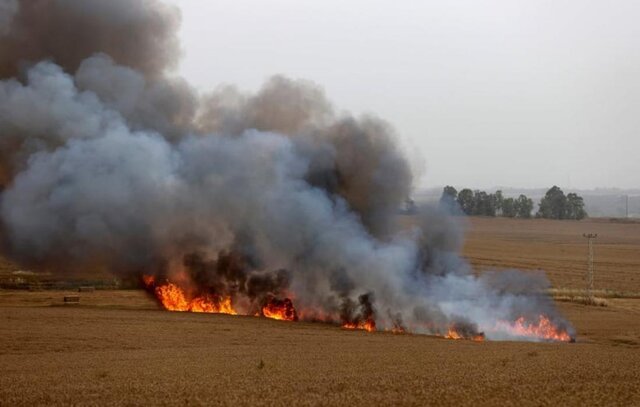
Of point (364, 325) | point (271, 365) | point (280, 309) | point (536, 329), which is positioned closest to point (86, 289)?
point (280, 309)

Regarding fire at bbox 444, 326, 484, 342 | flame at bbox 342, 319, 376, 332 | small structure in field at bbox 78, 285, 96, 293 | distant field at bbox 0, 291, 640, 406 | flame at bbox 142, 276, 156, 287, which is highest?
flame at bbox 142, 276, 156, 287

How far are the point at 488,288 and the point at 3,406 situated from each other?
30.7 metres

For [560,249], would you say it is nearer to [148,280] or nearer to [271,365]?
[148,280]

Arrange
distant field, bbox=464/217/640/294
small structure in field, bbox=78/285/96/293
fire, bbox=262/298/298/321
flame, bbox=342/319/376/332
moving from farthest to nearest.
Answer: distant field, bbox=464/217/640/294, small structure in field, bbox=78/285/96/293, fire, bbox=262/298/298/321, flame, bbox=342/319/376/332

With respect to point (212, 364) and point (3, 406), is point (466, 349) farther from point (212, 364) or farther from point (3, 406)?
point (3, 406)

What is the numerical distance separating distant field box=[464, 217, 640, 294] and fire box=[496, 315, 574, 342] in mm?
35175

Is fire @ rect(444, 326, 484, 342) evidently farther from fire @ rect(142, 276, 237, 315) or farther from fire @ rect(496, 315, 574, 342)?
fire @ rect(142, 276, 237, 315)

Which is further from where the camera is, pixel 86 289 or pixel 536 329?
pixel 86 289

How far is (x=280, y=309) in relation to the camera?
45.0 meters

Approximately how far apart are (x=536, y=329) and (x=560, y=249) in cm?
9273

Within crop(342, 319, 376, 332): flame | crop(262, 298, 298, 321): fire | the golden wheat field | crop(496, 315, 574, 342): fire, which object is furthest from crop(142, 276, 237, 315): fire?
crop(496, 315, 574, 342): fire

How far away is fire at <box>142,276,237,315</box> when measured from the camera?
1837 inches

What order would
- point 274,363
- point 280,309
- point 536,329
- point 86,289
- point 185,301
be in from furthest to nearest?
point 86,289
point 185,301
point 280,309
point 536,329
point 274,363

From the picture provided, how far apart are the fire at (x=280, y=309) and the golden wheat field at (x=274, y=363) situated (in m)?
2.69
